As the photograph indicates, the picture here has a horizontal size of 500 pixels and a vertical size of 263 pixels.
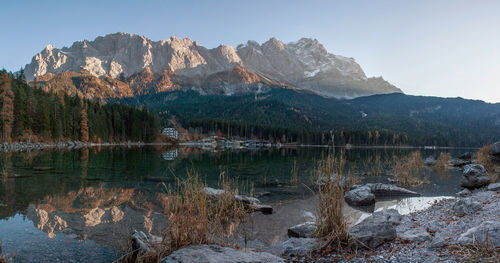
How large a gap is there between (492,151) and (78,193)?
3368 centimetres

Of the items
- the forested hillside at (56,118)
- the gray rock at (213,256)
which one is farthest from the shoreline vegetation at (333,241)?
the forested hillside at (56,118)

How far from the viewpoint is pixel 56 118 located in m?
74.4

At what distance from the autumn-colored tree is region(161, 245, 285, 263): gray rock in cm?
7012

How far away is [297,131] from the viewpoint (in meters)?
165

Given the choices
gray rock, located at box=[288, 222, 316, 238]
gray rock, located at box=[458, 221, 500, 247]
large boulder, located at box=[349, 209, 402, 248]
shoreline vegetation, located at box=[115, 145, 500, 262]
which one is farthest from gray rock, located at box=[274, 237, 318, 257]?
gray rock, located at box=[458, 221, 500, 247]

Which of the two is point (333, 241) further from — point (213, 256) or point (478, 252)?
point (213, 256)

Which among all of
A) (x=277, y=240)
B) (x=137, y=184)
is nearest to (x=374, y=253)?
(x=277, y=240)

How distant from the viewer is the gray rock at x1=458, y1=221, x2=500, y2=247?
5.14 meters

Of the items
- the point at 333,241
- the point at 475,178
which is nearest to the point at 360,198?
the point at 333,241

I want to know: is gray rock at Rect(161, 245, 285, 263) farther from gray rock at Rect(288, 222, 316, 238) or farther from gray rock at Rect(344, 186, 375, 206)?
gray rock at Rect(344, 186, 375, 206)

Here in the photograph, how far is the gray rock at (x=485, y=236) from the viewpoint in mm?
5145

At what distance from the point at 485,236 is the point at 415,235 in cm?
201

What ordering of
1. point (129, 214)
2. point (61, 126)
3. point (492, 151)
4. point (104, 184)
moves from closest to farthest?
point (129, 214) → point (104, 184) → point (492, 151) → point (61, 126)

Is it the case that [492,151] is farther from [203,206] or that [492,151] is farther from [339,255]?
[203,206]
